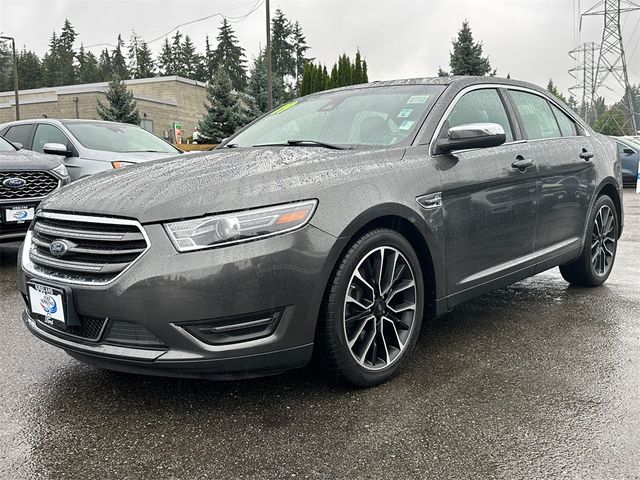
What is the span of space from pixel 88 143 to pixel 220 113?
1080 inches

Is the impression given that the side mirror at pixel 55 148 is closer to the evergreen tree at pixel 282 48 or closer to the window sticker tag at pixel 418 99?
the window sticker tag at pixel 418 99

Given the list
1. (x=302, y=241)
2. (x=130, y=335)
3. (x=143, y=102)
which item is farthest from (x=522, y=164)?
(x=143, y=102)

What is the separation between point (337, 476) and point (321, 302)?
78cm

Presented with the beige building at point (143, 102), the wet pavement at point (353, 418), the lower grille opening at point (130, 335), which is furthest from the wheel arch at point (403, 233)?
the beige building at point (143, 102)

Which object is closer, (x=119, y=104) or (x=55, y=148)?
(x=55, y=148)

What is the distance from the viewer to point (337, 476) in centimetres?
219

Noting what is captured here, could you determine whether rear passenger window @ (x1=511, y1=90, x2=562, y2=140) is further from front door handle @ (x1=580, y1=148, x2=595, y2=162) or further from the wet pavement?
the wet pavement

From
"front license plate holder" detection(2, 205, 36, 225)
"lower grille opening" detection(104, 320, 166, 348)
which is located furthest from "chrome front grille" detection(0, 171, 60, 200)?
"lower grille opening" detection(104, 320, 166, 348)

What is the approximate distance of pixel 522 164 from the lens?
3.87 metres

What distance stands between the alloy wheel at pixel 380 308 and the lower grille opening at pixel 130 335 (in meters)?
0.85

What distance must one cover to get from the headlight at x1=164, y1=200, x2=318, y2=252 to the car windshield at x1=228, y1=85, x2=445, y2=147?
3.46ft

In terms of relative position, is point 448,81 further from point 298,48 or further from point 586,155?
point 298,48

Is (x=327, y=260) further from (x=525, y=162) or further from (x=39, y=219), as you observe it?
(x=525, y=162)

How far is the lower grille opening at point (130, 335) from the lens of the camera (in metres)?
2.52
